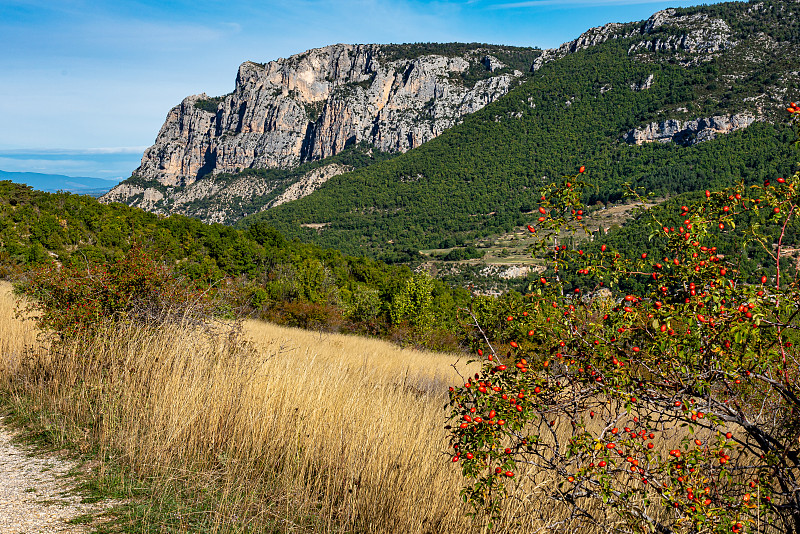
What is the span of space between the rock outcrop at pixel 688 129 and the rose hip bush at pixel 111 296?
9190 centimetres

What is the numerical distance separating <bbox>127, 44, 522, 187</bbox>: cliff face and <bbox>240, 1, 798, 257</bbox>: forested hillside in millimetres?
35273

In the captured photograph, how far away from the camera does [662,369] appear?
2266mm

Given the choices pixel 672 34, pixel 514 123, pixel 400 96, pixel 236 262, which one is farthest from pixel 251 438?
pixel 400 96

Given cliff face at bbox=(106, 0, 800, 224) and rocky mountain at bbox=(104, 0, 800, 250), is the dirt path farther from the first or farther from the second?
cliff face at bbox=(106, 0, 800, 224)

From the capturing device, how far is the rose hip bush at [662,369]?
2.04 metres

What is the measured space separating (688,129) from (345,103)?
12214 centimetres

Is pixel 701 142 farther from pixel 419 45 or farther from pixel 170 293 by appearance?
pixel 419 45

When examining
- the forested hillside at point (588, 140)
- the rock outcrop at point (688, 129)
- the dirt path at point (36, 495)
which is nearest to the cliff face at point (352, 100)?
the forested hillside at point (588, 140)

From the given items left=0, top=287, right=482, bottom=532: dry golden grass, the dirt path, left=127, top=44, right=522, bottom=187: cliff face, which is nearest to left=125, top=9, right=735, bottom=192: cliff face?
left=127, top=44, right=522, bottom=187: cliff face

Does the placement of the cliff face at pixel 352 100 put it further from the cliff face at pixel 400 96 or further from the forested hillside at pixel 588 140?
the forested hillside at pixel 588 140

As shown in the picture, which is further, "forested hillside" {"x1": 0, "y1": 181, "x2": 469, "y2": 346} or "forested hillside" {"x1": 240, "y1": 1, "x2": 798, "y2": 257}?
"forested hillside" {"x1": 240, "y1": 1, "x2": 798, "y2": 257}

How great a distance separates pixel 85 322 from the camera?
6.03 m

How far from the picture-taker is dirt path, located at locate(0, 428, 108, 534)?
2.82 meters

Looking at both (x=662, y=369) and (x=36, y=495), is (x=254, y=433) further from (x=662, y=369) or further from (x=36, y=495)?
(x=662, y=369)
